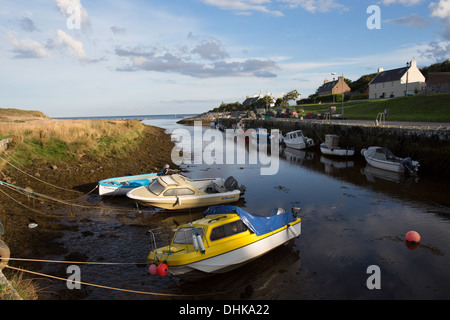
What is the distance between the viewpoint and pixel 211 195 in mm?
16406

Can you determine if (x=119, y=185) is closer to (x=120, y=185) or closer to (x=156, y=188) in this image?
(x=120, y=185)

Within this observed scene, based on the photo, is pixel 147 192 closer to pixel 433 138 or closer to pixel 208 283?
pixel 208 283

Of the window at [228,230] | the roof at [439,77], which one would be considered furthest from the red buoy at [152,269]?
the roof at [439,77]

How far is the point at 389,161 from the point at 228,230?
69.0 feet

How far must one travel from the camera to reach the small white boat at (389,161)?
24.0 meters

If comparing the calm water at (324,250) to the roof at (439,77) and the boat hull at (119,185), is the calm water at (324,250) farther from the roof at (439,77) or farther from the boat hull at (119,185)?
the roof at (439,77)

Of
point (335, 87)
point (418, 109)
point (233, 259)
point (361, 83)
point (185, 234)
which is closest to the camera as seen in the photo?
point (233, 259)

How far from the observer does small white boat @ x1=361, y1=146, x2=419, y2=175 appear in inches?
943

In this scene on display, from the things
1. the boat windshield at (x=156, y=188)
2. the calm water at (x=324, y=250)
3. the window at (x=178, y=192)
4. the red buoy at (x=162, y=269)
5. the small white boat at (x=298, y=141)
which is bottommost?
the calm water at (x=324, y=250)

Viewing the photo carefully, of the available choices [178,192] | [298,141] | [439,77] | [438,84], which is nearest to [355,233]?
[178,192]

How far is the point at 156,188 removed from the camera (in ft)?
52.4

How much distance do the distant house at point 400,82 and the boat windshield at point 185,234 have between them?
6258cm
